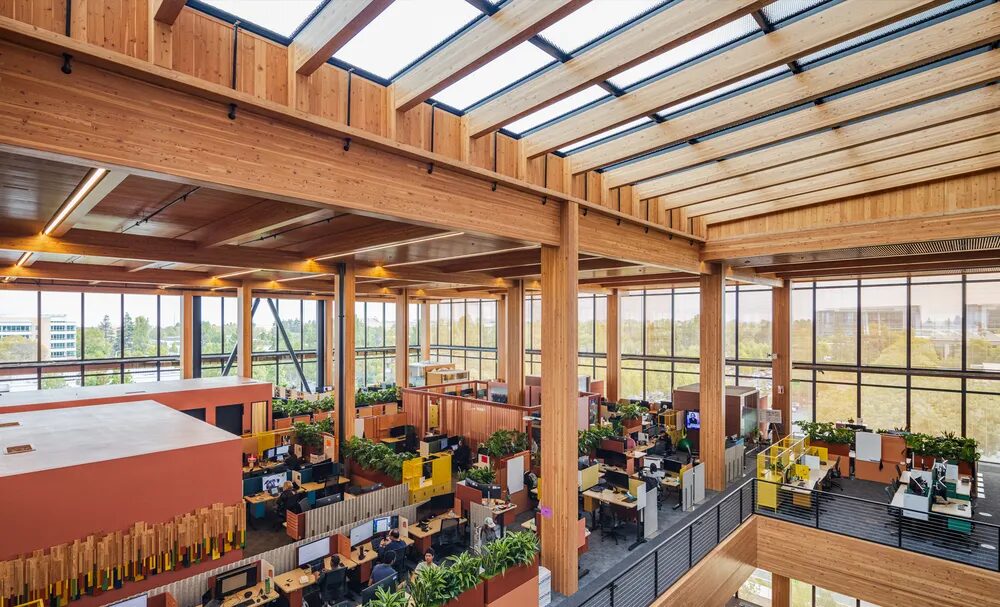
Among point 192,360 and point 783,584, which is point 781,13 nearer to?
point 783,584

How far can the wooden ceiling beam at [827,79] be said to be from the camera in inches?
159

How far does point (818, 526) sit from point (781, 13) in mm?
9655

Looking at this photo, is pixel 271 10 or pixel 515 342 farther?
pixel 515 342

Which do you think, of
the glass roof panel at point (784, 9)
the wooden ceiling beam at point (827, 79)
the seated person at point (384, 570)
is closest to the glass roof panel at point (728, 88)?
the wooden ceiling beam at point (827, 79)

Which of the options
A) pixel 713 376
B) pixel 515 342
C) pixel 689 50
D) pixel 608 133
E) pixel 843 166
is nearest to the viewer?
pixel 689 50

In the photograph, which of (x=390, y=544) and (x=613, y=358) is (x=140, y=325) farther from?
(x=613, y=358)

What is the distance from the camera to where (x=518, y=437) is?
485 inches

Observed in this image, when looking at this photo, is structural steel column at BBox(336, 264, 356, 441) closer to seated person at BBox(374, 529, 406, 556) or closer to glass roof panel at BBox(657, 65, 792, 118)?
seated person at BBox(374, 529, 406, 556)

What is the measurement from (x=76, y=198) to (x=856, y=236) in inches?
460

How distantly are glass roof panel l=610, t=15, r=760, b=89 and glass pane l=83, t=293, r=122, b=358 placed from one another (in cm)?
2307

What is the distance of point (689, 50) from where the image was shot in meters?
4.63

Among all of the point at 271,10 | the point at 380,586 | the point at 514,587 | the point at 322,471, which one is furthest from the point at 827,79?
the point at 322,471

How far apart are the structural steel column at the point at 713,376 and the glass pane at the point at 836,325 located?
8.08 metres

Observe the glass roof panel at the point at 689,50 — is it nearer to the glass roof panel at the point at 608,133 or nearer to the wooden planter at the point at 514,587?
the glass roof panel at the point at 608,133
